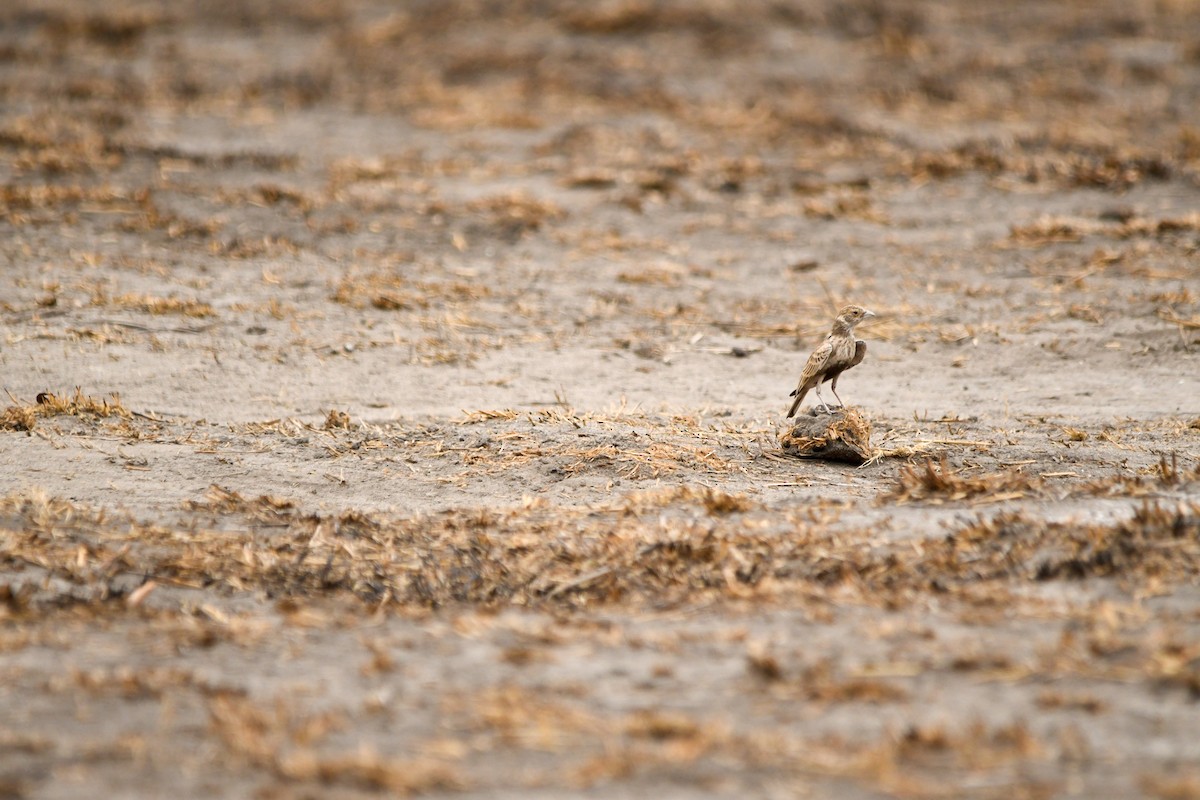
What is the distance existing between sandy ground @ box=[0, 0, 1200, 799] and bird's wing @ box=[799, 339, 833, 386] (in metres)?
0.40

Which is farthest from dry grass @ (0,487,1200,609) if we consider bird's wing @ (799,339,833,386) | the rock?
bird's wing @ (799,339,833,386)

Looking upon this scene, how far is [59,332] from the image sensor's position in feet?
26.1

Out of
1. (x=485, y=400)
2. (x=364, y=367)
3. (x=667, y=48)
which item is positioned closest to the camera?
(x=485, y=400)

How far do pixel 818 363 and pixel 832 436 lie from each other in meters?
0.48

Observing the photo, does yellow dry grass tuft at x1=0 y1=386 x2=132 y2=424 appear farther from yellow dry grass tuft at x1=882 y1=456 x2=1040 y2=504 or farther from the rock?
yellow dry grass tuft at x1=882 y1=456 x2=1040 y2=504

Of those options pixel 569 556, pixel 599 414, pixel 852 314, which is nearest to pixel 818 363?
pixel 852 314

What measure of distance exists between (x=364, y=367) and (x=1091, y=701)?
17.3 feet

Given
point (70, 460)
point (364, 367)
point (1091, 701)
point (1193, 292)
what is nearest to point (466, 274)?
point (364, 367)

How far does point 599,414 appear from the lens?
7.01 metres

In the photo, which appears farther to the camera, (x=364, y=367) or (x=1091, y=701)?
(x=364, y=367)

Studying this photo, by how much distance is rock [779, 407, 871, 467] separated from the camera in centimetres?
611

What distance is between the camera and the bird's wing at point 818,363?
6336 millimetres

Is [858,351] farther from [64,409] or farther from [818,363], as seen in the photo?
[64,409]

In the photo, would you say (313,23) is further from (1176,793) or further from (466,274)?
(1176,793)
